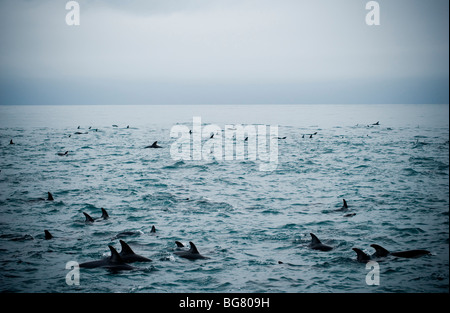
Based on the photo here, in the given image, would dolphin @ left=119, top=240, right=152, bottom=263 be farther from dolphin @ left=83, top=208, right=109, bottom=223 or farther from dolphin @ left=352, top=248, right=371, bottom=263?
dolphin @ left=352, top=248, right=371, bottom=263

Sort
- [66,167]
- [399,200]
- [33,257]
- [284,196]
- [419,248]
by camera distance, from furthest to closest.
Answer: [66,167] < [284,196] < [399,200] < [419,248] < [33,257]

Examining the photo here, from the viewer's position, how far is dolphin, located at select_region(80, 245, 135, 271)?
12562mm

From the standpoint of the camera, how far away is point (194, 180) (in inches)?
1158

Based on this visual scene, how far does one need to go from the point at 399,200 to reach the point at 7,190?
24.9 meters

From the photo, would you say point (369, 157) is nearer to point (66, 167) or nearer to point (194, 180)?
point (194, 180)

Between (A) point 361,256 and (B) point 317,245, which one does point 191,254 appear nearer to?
(B) point 317,245

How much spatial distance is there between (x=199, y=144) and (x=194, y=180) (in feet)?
89.8

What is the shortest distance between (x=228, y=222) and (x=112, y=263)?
6713mm

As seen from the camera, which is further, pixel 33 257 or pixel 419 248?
pixel 419 248

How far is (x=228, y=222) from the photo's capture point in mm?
18172

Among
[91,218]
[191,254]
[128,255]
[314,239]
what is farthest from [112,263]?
[314,239]

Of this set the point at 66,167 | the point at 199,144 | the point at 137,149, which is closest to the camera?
the point at 66,167

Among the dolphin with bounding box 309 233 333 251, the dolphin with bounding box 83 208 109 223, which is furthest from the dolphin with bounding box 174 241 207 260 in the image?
the dolphin with bounding box 83 208 109 223

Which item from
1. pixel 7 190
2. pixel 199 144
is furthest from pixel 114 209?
pixel 199 144
